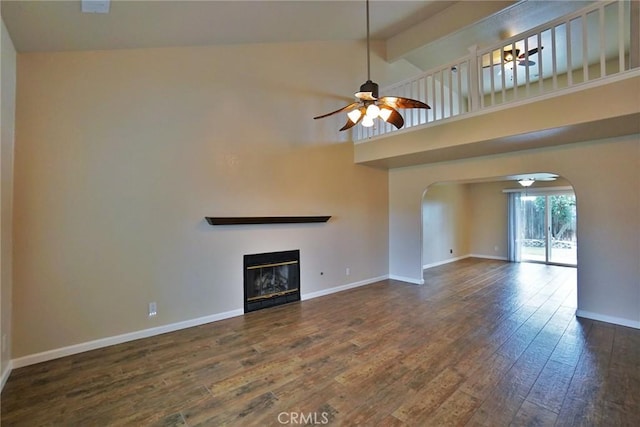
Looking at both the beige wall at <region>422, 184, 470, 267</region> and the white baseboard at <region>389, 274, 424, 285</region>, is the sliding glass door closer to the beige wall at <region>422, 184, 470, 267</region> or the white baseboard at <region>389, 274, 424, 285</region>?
the beige wall at <region>422, 184, 470, 267</region>

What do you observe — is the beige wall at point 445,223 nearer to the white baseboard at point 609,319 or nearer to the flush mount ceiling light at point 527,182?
the flush mount ceiling light at point 527,182

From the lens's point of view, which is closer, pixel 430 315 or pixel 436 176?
pixel 430 315

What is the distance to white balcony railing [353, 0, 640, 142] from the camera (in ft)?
10.1

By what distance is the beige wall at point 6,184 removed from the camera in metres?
2.44

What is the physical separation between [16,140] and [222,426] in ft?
10.4

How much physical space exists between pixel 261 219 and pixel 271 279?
989mm

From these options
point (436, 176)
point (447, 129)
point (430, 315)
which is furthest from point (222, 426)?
point (436, 176)

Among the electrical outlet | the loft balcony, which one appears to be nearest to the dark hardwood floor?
the electrical outlet

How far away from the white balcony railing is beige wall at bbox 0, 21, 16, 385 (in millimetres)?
4519

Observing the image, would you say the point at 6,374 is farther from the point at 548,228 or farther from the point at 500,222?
the point at 548,228

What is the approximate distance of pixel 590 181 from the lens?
3.87m

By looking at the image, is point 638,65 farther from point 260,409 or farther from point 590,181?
point 260,409

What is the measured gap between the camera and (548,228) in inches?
311

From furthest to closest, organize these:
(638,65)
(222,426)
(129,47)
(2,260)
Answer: (129,47) → (638,65) → (2,260) → (222,426)
